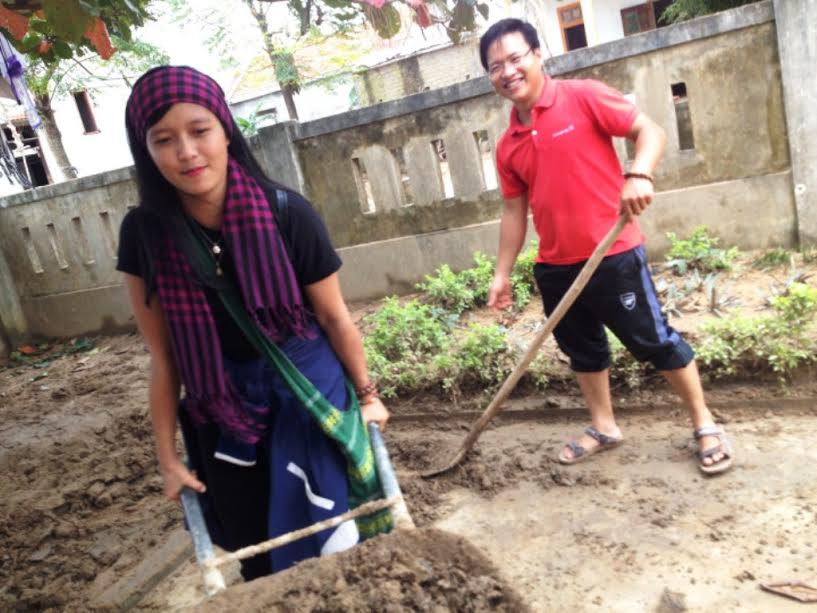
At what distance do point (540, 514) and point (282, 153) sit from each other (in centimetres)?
433

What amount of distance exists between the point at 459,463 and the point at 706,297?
2073 millimetres

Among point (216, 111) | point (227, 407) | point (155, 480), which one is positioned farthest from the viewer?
point (155, 480)

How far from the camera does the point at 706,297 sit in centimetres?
438

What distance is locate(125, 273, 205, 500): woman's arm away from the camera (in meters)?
1.85

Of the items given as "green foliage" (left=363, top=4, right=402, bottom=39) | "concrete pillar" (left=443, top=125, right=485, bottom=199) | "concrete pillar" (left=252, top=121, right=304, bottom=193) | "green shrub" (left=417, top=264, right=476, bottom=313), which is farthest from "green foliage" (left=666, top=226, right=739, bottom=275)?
"concrete pillar" (left=252, top=121, right=304, bottom=193)

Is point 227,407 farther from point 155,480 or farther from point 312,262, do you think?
point 155,480

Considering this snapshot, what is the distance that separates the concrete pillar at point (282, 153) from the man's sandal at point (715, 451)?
4.19 m

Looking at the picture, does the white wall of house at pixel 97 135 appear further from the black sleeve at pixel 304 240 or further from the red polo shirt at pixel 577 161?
the black sleeve at pixel 304 240

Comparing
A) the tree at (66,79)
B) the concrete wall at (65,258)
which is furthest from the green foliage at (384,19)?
the tree at (66,79)

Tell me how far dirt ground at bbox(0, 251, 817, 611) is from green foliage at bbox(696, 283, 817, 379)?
0.11m

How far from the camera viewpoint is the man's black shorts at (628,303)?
2.79 meters

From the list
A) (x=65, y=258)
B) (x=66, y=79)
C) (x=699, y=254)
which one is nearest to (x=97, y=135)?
(x=66, y=79)

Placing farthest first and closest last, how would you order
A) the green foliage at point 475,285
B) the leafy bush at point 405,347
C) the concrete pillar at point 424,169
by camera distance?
the concrete pillar at point 424,169
the green foliage at point 475,285
the leafy bush at point 405,347

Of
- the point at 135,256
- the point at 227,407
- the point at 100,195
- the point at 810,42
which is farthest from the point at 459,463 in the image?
the point at 100,195
